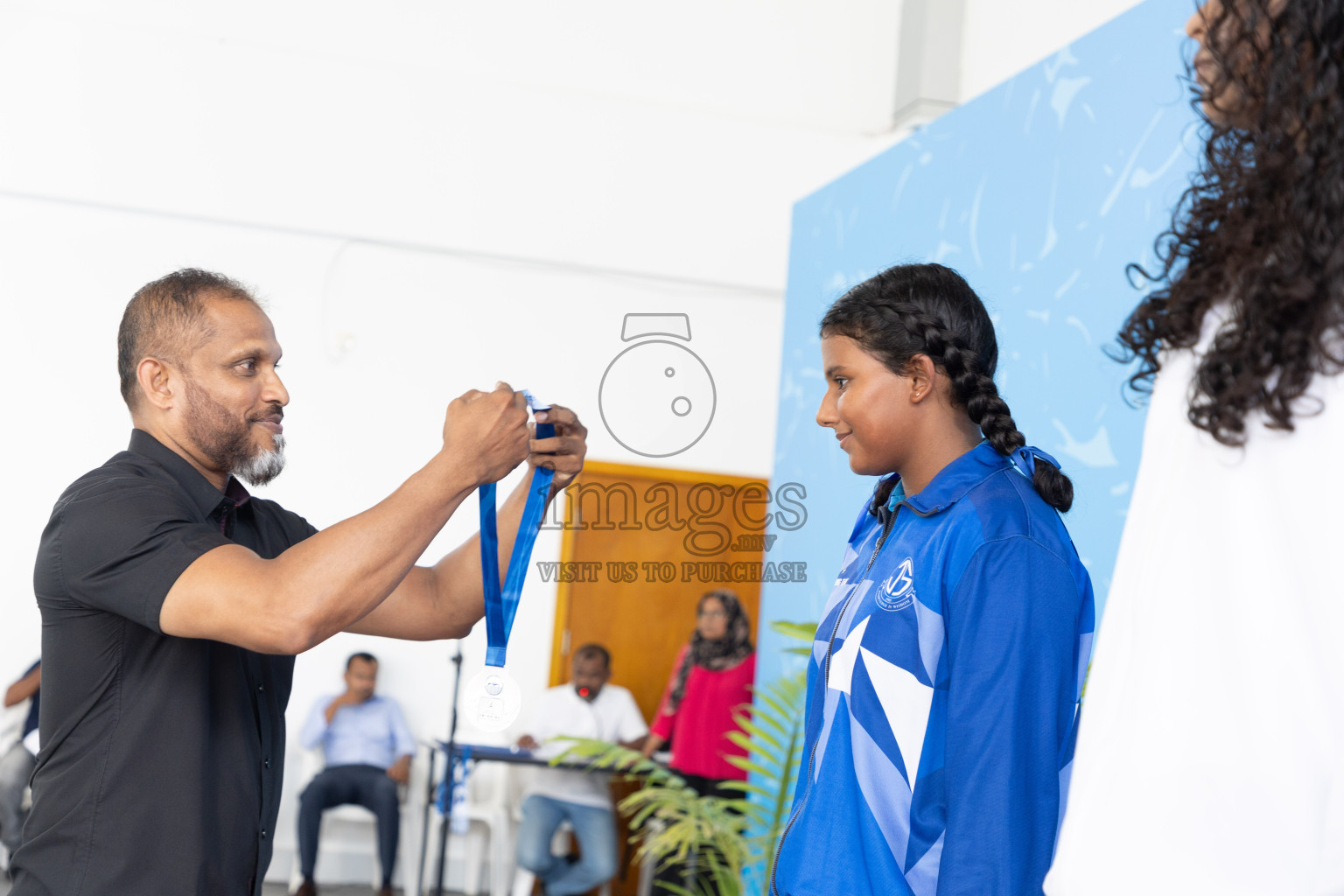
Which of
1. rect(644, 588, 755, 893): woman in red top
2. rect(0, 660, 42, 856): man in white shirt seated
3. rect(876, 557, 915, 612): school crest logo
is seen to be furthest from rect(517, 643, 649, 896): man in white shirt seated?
rect(876, 557, 915, 612): school crest logo

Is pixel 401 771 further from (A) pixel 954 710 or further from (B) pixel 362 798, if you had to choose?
(A) pixel 954 710

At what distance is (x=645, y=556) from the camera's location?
5.98 meters

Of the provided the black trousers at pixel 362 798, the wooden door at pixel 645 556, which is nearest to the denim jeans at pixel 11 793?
the black trousers at pixel 362 798

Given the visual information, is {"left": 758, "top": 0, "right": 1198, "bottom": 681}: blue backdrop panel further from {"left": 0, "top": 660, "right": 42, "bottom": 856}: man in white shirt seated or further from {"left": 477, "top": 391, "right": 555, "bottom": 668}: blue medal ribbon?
{"left": 0, "top": 660, "right": 42, "bottom": 856}: man in white shirt seated

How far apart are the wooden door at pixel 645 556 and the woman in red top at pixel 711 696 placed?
230mm

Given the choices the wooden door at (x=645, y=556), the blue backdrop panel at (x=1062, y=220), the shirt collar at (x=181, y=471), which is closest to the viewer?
the shirt collar at (x=181, y=471)

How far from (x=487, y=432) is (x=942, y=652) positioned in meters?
0.63

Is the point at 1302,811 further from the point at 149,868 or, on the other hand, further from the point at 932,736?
the point at 149,868

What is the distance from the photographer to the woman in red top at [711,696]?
15.8 ft

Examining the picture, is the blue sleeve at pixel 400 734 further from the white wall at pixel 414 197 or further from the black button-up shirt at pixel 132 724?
the black button-up shirt at pixel 132 724

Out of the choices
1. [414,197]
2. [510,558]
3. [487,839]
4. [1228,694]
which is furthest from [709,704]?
[1228,694]

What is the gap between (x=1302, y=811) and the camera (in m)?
0.69

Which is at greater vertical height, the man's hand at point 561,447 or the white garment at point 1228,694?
the man's hand at point 561,447

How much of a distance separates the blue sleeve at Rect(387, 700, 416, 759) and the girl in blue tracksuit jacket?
4.43 metres
